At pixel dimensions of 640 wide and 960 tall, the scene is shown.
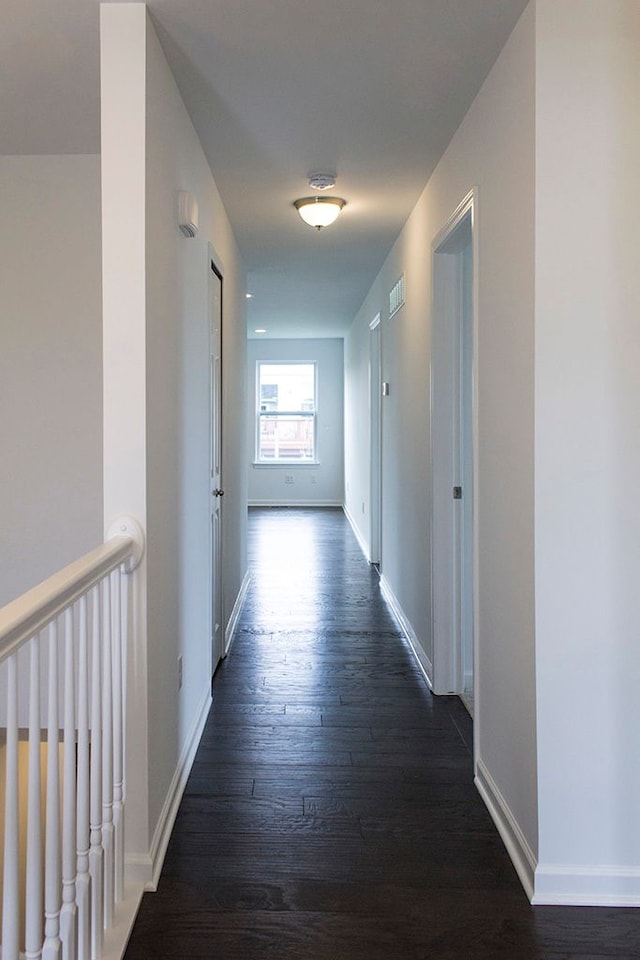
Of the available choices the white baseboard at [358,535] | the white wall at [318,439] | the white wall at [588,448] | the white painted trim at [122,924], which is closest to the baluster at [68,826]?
the white painted trim at [122,924]

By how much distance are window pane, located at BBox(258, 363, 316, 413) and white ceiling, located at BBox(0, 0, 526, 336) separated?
7.21 metres

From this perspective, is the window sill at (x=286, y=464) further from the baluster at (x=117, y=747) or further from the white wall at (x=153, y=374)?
the baluster at (x=117, y=747)

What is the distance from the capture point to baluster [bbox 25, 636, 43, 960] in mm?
1291

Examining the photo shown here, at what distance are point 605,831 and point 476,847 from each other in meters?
0.43

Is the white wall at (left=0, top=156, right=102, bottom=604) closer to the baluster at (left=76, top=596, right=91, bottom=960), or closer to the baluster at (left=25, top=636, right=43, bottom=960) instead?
the baluster at (left=76, top=596, right=91, bottom=960)

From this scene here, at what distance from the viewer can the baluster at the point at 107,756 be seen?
5.96 feet

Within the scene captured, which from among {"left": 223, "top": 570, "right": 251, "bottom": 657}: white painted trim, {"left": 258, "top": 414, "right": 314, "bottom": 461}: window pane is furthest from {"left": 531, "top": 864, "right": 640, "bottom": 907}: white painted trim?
{"left": 258, "top": 414, "right": 314, "bottom": 461}: window pane

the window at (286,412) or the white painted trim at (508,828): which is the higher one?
the window at (286,412)

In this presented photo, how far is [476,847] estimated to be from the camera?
2.29 m

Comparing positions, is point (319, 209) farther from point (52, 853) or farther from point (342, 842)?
point (52, 853)

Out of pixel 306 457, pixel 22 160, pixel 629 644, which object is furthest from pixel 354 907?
pixel 306 457

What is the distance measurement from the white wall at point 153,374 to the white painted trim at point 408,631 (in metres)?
1.25

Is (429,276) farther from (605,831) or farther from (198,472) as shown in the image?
(605,831)

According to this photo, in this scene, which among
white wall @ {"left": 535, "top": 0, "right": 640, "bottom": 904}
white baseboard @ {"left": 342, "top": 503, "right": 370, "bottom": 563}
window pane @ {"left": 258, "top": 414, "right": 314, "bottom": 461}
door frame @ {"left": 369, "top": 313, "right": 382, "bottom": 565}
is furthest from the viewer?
window pane @ {"left": 258, "top": 414, "right": 314, "bottom": 461}
